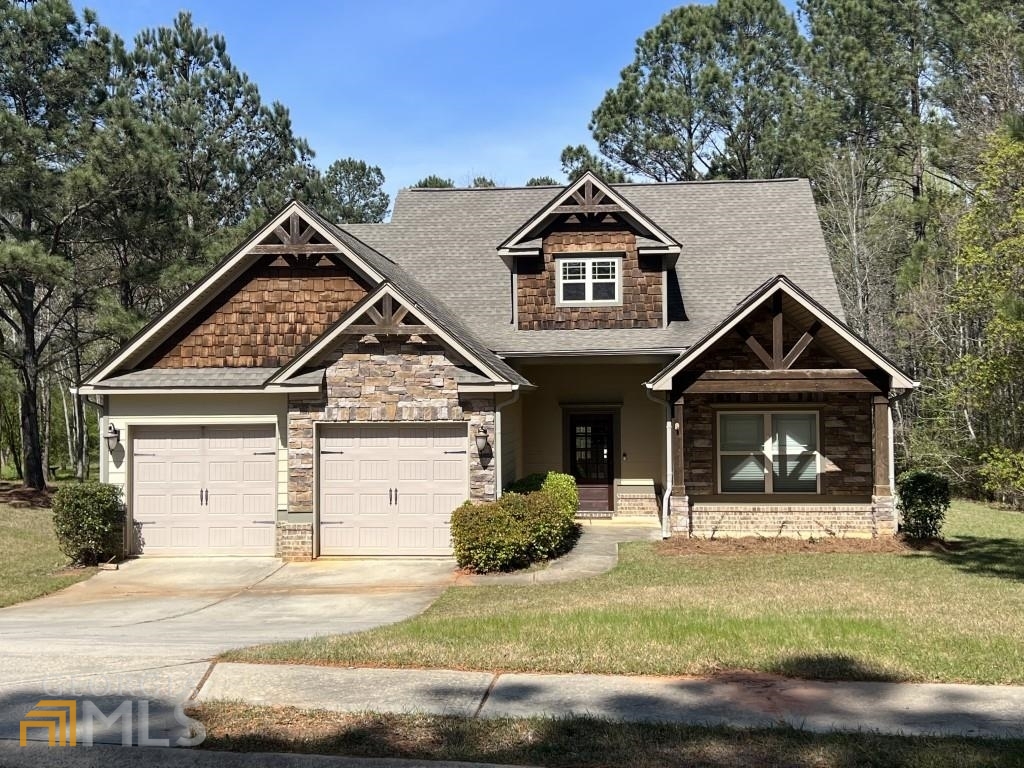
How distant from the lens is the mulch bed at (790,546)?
14.8 m

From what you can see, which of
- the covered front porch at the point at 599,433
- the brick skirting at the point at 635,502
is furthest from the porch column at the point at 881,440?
the brick skirting at the point at 635,502

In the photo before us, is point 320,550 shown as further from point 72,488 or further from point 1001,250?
point 1001,250

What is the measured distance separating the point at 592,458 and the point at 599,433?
0.58 metres

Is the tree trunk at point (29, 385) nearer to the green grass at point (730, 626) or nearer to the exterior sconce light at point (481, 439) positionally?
the exterior sconce light at point (481, 439)

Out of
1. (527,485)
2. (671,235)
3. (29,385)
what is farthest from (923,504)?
(29,385)

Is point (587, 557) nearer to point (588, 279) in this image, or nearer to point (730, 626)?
point (730, 626)

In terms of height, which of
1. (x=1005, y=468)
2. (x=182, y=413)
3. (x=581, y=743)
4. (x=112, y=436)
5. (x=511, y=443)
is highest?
(x=182, y=413)

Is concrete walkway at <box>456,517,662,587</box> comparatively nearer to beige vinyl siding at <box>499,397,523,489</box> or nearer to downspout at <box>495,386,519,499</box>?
downspout at <box>495,386,519,499</box>

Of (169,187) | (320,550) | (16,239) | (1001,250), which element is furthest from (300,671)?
(169,187)

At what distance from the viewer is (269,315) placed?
16.3 metres

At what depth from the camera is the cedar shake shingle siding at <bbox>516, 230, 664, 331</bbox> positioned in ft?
61.3

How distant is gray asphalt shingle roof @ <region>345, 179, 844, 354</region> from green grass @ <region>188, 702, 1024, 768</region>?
1182cm

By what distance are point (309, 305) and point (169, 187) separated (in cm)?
1412

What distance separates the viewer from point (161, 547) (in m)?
15.5
